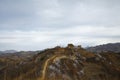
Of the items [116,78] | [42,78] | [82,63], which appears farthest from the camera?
[82,63]

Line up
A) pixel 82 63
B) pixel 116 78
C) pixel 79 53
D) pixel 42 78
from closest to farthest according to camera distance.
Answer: pixel 42 78, pixel 116 78, pixel 82 63, pixel 79 53

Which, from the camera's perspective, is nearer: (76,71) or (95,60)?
(76,71)

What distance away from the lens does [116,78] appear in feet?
202

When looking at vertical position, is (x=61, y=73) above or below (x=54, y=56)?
below

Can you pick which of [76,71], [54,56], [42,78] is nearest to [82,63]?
[76,71]

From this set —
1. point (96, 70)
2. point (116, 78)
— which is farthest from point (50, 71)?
point (116, 78)

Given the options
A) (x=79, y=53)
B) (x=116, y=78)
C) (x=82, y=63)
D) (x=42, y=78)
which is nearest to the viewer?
(x=42, y=78)

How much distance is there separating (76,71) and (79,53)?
1063cm

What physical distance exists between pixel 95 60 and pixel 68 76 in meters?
11.8

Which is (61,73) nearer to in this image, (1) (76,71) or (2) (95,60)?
(1) (76,71)

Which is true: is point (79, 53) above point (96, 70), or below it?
above

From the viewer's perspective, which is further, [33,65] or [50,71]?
[33,65]

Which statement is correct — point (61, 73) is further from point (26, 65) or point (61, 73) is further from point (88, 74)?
point (26, 65)

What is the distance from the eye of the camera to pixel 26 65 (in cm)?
6675
